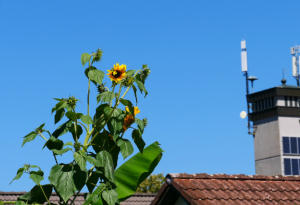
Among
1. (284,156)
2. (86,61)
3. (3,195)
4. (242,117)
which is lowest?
(86,61)

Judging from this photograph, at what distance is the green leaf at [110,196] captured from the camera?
6492 millimetres

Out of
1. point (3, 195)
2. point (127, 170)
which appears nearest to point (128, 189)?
point (127, 170)

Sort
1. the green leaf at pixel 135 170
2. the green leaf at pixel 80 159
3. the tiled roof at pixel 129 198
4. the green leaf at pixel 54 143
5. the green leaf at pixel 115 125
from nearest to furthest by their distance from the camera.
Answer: the green leaf at pixel 80 159 → the green leaf at pixel 115 125 → the green leaf at pixel 54 143 → the green leaf at pixel 135 170 → the tiled roof at pixel 129 198

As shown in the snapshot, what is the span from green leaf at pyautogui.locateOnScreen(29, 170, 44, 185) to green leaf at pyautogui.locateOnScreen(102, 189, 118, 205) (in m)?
0.71

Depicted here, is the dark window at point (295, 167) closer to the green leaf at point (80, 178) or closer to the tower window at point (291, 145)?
the tower window at point (291, 145)

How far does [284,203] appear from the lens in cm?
1330

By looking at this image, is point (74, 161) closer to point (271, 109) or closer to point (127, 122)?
point (127, 122)

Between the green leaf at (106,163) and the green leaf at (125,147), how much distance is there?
0.16 metres

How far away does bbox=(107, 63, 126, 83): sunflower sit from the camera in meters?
6.86

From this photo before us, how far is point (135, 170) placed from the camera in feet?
27.7

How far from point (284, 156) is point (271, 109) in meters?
4.13

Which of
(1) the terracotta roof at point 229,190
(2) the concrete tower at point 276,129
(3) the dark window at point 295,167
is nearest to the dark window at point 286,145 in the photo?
(2) the concrete tower at point 276,129

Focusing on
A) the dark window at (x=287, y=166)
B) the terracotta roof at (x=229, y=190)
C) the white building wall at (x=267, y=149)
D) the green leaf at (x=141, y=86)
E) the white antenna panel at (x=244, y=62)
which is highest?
the white antenna panel at (x=244, y=62)

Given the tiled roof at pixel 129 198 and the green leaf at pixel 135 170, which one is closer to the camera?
the green leaf at pixel 135 170
